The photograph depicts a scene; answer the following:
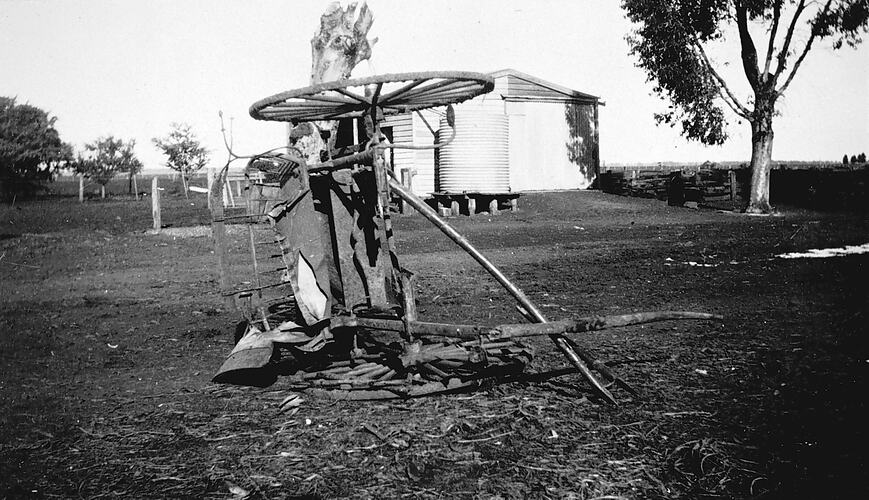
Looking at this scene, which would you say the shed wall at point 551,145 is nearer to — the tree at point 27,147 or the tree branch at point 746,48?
the tree branch at point 746,48

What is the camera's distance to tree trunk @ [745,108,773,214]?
21781 millimetres

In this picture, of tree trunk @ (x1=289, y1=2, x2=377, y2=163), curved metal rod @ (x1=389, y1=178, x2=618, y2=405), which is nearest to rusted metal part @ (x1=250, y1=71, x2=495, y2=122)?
curved metal rod @ (x1=389, y1=178, x2=618, y2=405)

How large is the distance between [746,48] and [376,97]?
2056 centimetres

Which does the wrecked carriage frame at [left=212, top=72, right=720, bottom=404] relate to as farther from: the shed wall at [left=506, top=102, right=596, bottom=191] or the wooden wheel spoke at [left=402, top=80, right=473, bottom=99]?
the shed wall at [left=506, top=102, right=596, bottom=191]

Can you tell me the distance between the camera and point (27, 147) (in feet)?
134

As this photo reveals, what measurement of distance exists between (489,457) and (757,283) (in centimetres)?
708

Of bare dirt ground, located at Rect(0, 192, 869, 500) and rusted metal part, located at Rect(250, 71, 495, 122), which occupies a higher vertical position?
rusted metal part, located at Rect(250, 71, 495, 122)

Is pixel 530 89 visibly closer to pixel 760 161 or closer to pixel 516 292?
pixel 760 161

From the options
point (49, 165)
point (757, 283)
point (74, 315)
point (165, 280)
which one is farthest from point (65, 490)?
point (49, 165)

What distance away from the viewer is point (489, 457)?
153 inches

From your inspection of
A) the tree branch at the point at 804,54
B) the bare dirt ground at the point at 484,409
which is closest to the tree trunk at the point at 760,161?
the tree branch at the point at 804,54

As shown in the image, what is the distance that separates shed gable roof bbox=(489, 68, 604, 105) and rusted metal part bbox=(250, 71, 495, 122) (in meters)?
23.6

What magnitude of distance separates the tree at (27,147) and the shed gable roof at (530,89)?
2754 cm

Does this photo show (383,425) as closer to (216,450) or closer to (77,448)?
(216,450)
